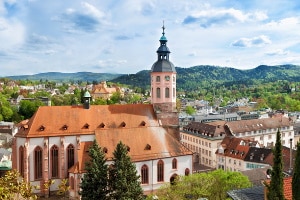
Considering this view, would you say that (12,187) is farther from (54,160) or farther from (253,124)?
(253,124)

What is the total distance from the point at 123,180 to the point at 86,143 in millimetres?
15438

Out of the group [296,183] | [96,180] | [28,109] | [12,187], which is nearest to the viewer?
[12,187]

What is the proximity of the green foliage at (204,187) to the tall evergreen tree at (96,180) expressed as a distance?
19.3 ft

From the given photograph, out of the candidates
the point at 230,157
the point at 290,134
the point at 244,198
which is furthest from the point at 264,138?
the point at 244,198

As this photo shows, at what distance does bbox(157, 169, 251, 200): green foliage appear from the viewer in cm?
3372

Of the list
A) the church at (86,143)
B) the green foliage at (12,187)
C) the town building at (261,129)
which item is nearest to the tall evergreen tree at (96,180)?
the church at (86,143)

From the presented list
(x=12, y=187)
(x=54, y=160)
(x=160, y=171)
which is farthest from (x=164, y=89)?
(x=12, y=187)

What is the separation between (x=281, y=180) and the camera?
2136 cm

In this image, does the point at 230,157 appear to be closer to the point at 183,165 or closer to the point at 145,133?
the point at 183,165

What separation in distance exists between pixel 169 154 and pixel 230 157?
22.8 m

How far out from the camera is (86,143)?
49.8 meters

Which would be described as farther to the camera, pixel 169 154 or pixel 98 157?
pixel 169 154

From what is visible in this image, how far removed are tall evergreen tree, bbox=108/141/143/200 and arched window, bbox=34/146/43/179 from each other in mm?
16545

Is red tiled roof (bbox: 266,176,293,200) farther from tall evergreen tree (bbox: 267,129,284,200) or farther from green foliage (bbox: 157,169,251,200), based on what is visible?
green foliage (bbox: 157,169,251,200)
